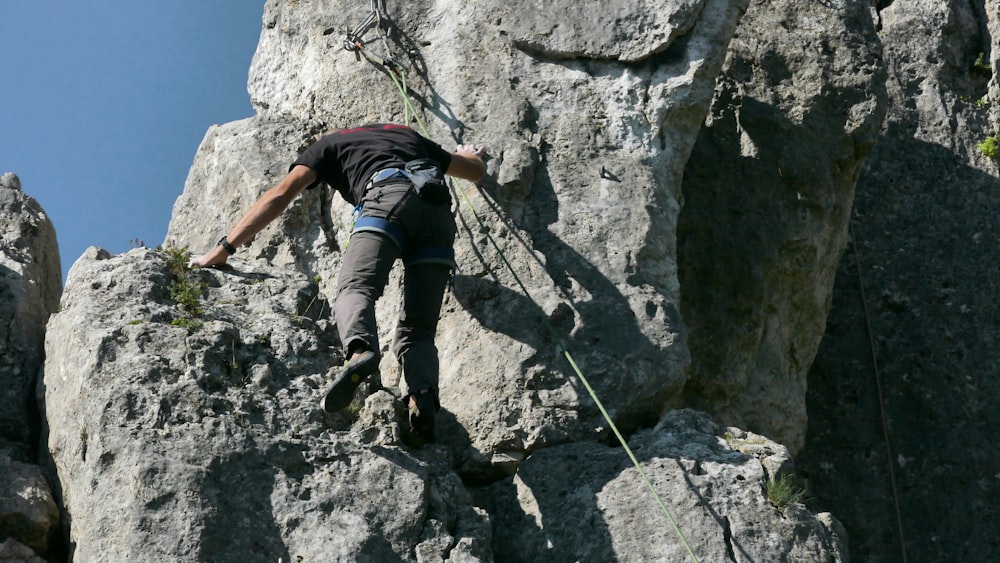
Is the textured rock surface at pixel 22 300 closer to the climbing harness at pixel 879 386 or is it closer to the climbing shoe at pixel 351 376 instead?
the climbing shoe at pixel 351 376

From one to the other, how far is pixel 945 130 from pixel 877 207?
3.22 ft

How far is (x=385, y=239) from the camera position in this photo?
779 cm

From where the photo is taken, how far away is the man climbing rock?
24.5ft

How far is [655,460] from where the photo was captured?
26.0 ft

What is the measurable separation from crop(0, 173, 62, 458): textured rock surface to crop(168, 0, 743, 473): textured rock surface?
0.98m

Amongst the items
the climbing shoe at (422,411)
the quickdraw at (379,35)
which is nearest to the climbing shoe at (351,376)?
the climbing shoe at (422,411)

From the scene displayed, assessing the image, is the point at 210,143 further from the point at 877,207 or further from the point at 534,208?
the point at 877,207

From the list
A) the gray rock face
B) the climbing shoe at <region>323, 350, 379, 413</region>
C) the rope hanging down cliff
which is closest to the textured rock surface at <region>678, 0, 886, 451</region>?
the gray rock face

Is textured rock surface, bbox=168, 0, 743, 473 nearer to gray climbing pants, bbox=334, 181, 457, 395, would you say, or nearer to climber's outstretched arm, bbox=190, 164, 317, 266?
gray climbing pants, bbox=334, 181, 457, 395

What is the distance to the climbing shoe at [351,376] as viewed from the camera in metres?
7.20

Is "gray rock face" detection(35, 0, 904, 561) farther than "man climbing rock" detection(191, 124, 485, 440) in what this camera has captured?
No

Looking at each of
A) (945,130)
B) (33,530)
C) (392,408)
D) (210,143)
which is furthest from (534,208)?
(945,130)

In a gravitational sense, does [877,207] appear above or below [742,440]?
above

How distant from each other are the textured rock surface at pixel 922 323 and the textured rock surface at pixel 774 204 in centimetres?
96
